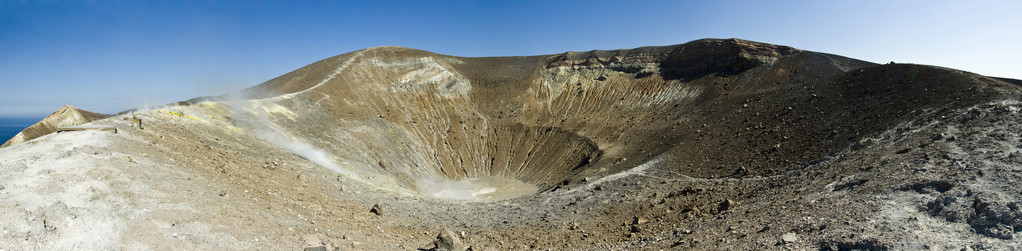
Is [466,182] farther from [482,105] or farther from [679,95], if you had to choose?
[679,95]

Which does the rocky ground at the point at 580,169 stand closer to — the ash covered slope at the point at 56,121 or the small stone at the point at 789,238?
the small stone at the point at 789,238

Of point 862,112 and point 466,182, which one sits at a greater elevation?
point 862,112

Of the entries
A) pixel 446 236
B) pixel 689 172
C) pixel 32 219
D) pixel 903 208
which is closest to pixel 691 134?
pixel 689 172

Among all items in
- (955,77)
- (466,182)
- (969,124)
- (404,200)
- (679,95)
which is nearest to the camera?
(969,124)

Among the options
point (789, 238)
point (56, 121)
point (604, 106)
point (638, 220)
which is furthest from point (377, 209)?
point (604, 106)

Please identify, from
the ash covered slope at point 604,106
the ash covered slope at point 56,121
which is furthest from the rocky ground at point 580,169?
the ash covered slope at point 56,121

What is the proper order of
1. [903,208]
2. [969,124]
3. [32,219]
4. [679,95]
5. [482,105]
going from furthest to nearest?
[482,105]
[679,95]
[969,124]
[903,208]
[32,219]

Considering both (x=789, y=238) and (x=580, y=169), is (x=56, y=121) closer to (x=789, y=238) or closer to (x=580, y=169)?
(x=580, y=169)
